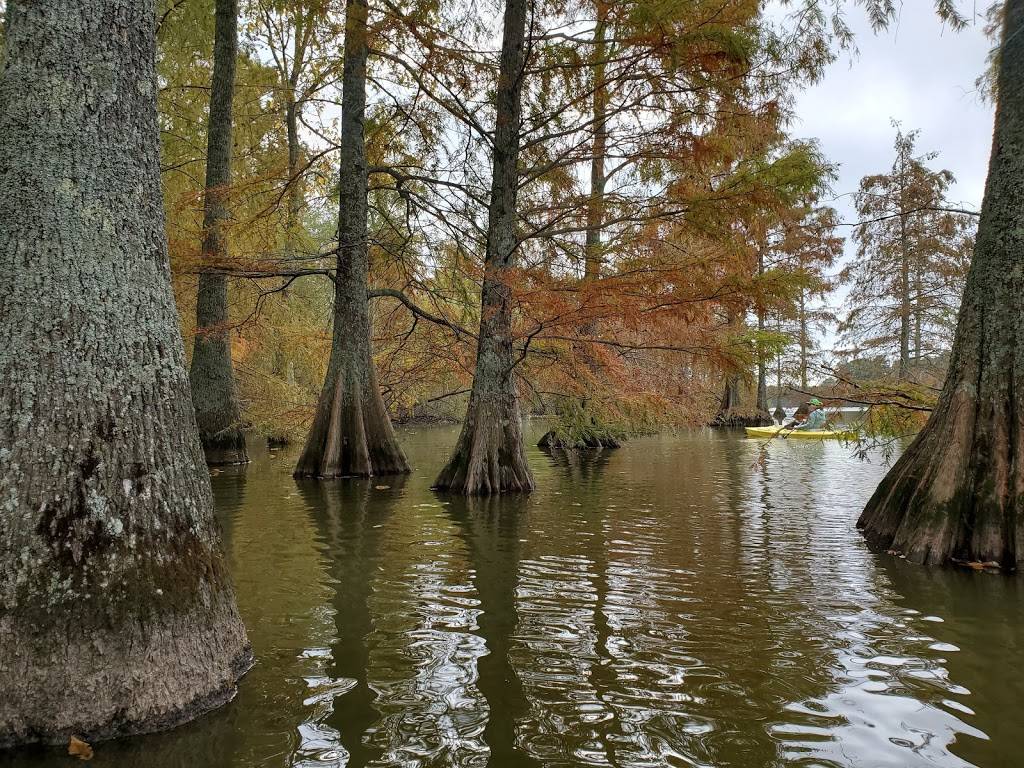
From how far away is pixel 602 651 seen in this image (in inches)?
139

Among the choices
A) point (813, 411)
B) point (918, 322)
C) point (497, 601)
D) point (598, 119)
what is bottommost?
point (497, 601)

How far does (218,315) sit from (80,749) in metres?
11.3

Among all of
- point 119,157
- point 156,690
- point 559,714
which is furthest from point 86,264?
point 559,714

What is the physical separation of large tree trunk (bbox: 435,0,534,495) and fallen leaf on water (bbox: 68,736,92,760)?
22.7 ft

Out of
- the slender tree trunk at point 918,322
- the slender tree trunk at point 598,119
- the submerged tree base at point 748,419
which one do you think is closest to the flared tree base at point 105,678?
the slender tree trunk at point 598,119

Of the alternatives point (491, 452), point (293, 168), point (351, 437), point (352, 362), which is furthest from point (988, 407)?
point (293, 168)

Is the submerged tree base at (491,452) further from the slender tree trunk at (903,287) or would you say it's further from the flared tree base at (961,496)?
the slender tree trunk at (903,287)

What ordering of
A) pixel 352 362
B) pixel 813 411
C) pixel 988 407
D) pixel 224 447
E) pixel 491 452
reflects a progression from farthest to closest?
pixel 224 447 → pixel 352 362 → pixel 491 452 → pixel 813 411 → pixel 988 407

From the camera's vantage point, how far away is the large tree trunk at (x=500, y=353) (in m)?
9.52

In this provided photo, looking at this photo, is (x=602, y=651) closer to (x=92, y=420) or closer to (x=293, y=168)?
(x=92, y=420)

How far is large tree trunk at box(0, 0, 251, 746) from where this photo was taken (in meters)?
2.44

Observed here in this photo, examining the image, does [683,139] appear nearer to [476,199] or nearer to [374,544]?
[476,199]

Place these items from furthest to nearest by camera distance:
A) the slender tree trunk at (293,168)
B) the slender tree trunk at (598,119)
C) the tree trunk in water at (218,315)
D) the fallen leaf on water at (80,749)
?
the slender tree trunk at (293,168) → the tree trunk in water at (218,315) → the slender tree trunk at (598,119) → the fallen leaf on water at (80,749)

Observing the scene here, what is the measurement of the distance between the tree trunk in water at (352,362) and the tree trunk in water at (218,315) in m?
2.49
